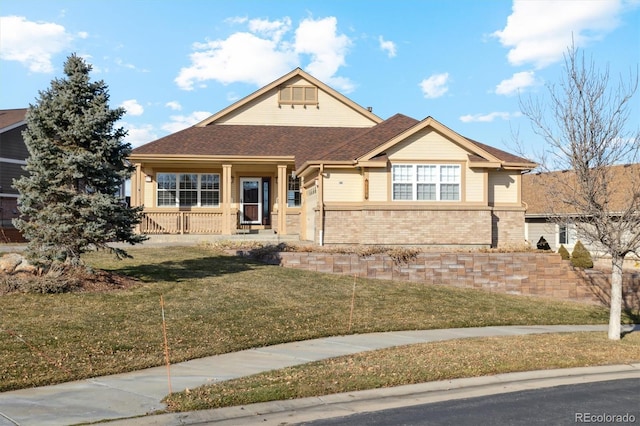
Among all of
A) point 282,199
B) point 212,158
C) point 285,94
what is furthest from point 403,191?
point 285,94

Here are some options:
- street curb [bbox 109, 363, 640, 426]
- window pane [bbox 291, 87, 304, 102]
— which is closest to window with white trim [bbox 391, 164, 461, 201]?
window pane [bbox 291, 87, 304, 102]

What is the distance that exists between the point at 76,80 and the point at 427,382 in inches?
409

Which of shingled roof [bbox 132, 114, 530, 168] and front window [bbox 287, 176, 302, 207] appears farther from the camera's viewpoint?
front window [bbox 287, 176, 302, 207]

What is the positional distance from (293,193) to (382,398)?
2039cm

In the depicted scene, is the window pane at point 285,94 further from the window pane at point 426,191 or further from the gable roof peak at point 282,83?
the window pane at point 426,191

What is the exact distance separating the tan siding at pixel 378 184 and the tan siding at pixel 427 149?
69 centimetres

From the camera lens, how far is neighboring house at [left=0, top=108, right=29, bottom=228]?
31.5 meters

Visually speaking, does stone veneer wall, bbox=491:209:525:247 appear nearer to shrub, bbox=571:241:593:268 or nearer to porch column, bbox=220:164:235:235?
shrub, bbox=571:241:593:268

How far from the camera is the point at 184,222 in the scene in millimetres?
25406

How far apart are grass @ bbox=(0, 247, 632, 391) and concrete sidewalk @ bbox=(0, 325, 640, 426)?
41 cm

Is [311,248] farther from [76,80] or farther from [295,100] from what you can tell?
[295,100]

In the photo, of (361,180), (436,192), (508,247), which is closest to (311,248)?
(361,180)

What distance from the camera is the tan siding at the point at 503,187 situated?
74.1 feet

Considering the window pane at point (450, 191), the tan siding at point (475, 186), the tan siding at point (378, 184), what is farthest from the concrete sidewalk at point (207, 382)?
the tan siding at point (475, 186)
